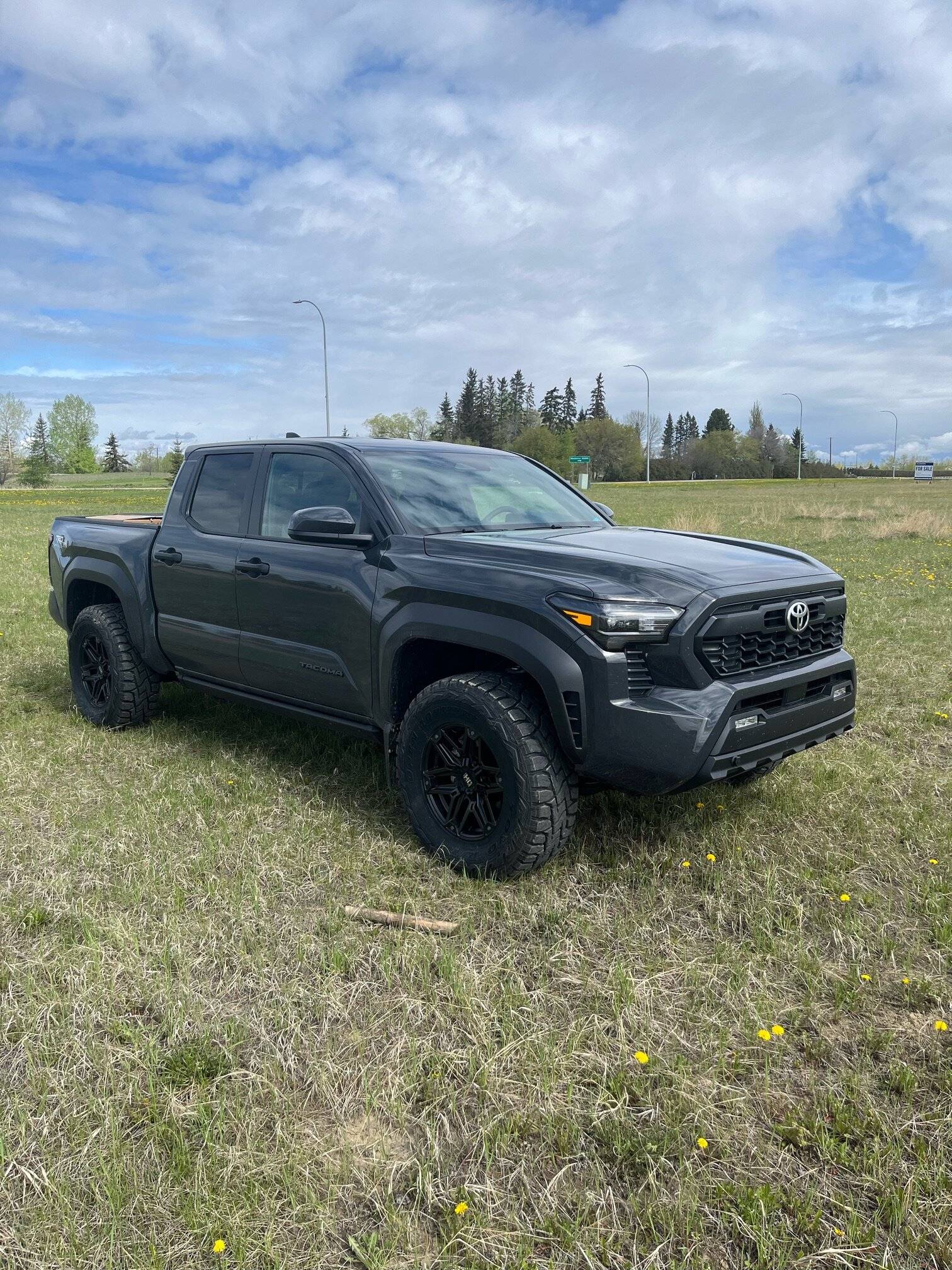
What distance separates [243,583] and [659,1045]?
2981 millimetres

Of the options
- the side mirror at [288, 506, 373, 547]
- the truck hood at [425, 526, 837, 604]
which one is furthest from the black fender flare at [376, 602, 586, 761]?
the side mirror at [288, 506, 373, 547]

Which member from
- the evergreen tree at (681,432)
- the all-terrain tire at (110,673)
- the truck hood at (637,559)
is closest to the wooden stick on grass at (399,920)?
the truck hood at (637,559)

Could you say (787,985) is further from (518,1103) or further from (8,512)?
(8,512)

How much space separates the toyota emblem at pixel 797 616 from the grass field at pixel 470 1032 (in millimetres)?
947

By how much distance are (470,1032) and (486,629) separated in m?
1.41

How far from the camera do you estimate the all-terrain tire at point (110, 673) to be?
557cm

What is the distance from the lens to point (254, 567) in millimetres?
4637

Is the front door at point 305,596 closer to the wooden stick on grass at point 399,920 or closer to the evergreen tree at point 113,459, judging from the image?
the wooden stick on grass at point 399,920

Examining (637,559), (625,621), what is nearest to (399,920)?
(625,621)

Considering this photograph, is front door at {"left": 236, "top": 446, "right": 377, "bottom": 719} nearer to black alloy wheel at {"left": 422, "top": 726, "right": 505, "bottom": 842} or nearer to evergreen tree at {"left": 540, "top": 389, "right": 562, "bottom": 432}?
black alloy wheel at {"left": 422, "top": 726, "right": 505, "bottom": 842}

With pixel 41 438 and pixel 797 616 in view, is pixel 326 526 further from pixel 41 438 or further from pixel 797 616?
pixel 41 438

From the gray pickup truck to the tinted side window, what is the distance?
0.01 metres

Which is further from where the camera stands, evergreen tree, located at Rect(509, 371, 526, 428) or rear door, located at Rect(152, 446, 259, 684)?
evergreen tree, located at Rect(509, 371, 526, 428)

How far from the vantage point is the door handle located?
4582 millimetres
